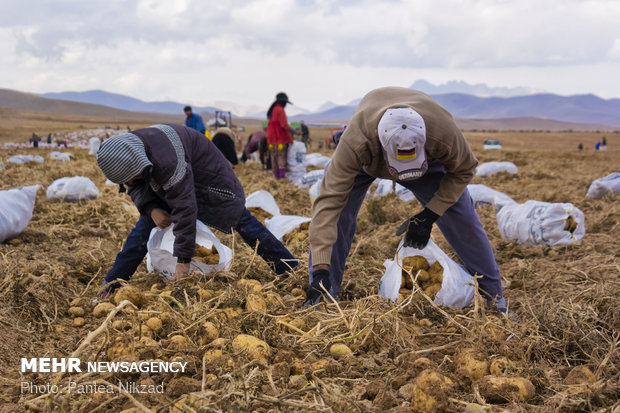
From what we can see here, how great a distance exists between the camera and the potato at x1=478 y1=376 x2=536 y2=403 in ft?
5.08

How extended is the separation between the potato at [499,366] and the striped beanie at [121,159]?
1695mm

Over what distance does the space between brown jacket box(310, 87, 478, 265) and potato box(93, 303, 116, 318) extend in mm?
1010

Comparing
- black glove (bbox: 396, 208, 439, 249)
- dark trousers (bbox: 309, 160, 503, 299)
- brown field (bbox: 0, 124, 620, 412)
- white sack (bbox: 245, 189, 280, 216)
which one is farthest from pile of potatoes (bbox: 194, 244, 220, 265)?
white sack (bbox: 245, 189, 280, 216)

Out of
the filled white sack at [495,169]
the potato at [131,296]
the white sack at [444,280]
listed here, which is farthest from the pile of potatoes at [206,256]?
the filled white sack at [495,169]

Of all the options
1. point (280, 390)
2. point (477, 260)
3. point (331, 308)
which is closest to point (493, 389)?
point (280, 390)

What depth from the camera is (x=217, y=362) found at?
1701 millimetres

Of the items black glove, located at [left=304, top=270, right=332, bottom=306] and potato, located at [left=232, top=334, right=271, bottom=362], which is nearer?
potato, located at [left=232, top=334, right=271, bottom=362]

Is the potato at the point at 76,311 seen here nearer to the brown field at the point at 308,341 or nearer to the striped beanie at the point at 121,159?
the brown field at the point at 308,341

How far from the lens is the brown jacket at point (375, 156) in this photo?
2197 mm

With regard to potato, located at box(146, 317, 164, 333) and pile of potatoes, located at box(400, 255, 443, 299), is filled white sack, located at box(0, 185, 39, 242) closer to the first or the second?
potato, located at box(146, 317, 164, 333)

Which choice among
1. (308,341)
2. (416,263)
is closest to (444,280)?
(416,263)

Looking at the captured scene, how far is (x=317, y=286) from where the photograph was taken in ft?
7.84

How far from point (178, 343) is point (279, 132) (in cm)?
599

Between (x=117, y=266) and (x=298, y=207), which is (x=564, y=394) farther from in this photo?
(x=298, y=207)
